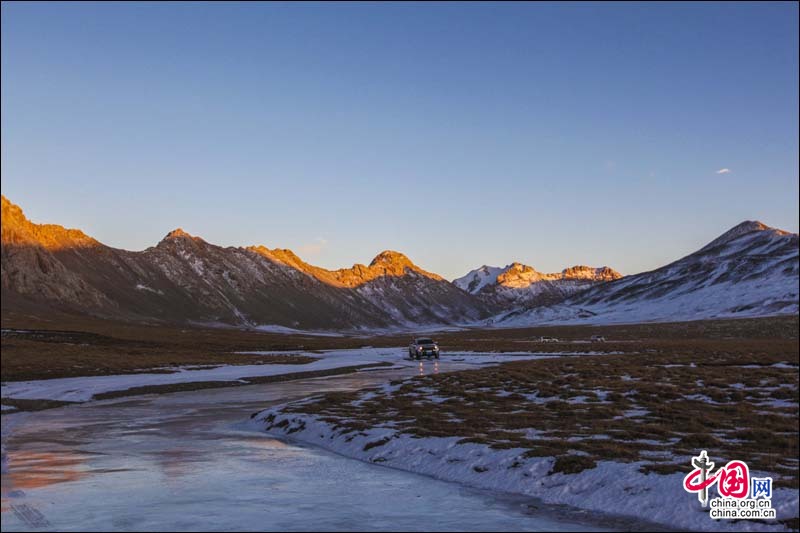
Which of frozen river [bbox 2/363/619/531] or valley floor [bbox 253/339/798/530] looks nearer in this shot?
frozen river [bbox 2/363/619/531]

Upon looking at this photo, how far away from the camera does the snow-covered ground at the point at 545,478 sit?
52.9 feet

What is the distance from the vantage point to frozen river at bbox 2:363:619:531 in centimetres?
1491

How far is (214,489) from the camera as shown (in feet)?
60.8

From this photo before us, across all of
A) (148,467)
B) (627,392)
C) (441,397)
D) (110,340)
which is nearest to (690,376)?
(627,392)

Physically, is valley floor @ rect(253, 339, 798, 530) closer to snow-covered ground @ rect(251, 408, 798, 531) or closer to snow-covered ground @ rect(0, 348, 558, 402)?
snow-covered ground @ rect(251, 408, 798, 531)

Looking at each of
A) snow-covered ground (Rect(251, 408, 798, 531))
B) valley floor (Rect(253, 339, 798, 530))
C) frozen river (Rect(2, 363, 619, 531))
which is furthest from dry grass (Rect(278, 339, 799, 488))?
frozen river (Rect(2, 363, 619, 531))

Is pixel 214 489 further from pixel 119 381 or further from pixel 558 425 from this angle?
pixel 119 381

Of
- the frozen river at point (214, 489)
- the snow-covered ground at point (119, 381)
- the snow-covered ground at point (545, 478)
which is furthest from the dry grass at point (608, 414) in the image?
the snow-covered ground at point (119, 381)

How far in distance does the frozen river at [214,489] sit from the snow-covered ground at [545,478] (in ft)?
3.42

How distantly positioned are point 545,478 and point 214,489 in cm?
938

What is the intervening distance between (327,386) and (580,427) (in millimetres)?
32769

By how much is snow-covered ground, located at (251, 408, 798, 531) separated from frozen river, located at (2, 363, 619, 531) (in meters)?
1.04

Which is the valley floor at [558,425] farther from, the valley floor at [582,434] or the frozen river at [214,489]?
the frozen river at [214,489]

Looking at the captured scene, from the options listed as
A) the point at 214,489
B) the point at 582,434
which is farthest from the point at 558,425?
the point at 214,489
